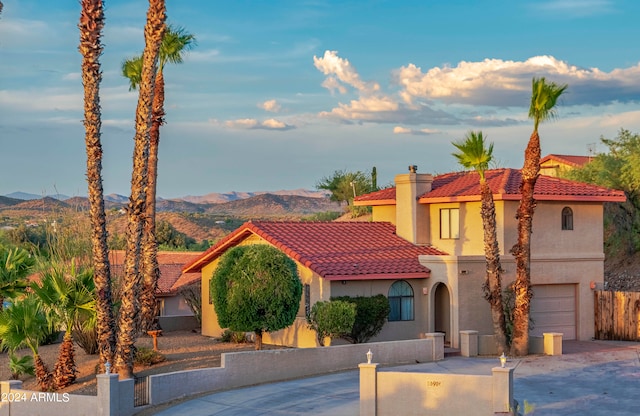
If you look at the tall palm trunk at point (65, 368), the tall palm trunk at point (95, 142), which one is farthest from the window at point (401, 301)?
the tall palm trunk at point (65, 368)

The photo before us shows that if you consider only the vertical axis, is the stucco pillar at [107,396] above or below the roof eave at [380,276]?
below

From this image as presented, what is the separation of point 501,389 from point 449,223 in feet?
47.7

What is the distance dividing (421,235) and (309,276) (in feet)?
18.5

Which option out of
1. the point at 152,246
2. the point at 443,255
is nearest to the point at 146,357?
the point at 152,246

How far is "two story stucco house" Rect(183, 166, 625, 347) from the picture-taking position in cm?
3108

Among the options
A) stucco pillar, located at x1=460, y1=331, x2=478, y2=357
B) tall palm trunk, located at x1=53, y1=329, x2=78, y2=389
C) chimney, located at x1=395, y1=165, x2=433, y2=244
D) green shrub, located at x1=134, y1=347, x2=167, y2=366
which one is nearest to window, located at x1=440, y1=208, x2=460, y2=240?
chimney, located at x1=395, y1=165, x2=433, y2=244

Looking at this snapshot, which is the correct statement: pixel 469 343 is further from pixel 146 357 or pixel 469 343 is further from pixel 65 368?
pixel 65 368

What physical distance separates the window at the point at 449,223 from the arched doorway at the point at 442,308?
6.05 ft

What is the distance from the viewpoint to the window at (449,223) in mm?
33688

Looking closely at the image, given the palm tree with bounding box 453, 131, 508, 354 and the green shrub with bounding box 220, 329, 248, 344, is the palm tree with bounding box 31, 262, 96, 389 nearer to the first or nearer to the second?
the green shrub with bounding box 220, 329, 248, 344

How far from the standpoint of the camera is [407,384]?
2073 centimetres

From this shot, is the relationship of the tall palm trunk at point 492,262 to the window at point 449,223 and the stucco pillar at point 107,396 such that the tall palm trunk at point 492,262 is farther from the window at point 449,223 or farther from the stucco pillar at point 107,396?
the stucco pillar at point 107,396

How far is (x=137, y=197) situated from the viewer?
2434cm

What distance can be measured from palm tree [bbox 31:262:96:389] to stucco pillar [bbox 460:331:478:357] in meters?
Answer: 11.9
